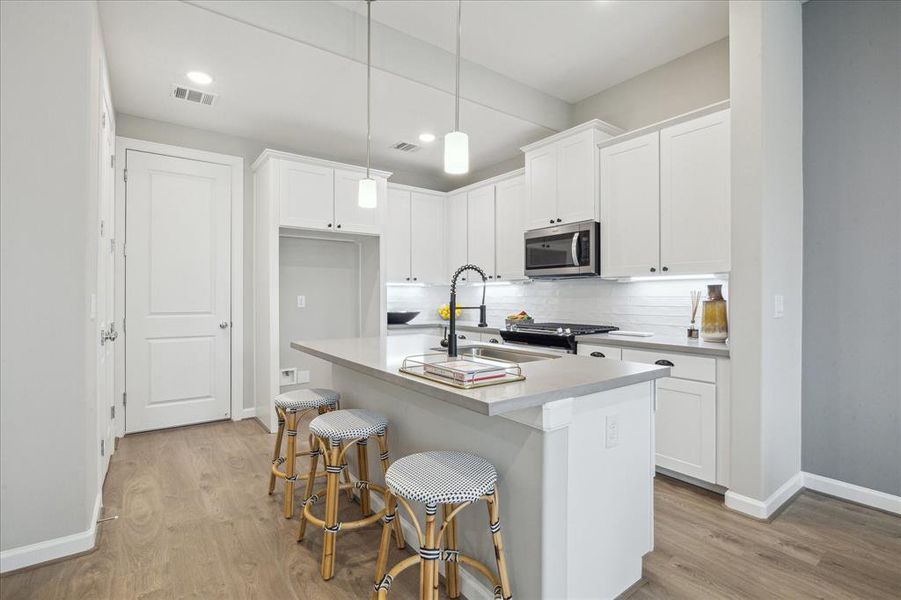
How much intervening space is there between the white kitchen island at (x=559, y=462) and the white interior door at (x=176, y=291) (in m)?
2.80

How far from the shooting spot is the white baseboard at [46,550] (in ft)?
6.45

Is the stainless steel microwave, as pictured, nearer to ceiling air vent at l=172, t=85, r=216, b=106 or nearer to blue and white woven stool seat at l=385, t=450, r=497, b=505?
blue and white woven stool seat at l=385, t=450, r=497, b=505

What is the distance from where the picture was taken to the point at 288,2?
8.83ft

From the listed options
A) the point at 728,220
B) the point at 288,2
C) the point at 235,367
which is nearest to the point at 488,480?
the point at 728,220

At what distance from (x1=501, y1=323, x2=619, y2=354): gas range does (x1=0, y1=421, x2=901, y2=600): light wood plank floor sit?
1082 mm

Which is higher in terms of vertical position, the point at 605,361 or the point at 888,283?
the point at 888,283

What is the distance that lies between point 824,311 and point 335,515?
2913 mm

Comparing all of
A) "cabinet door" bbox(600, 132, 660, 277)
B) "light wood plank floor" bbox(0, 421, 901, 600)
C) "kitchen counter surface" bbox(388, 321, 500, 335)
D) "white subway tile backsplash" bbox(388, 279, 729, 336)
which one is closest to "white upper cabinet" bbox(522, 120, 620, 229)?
"cabinet door" bbox(600, 132, 660, 277)

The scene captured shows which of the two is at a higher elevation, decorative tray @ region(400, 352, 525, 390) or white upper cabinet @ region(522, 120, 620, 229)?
white upper cabinet @ region(522, 120, 620, 229)

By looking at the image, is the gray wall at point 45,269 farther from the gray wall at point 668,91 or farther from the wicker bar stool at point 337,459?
the gray wall at point 668,91

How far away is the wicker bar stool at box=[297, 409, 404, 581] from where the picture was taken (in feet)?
6.28

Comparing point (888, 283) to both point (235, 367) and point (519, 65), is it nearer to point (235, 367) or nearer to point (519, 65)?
point (519, 65)

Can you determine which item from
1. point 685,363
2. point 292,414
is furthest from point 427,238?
point 685,363

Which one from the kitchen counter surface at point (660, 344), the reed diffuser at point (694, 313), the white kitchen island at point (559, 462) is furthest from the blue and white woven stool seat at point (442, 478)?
the reed diffuser at point (694, 313)
